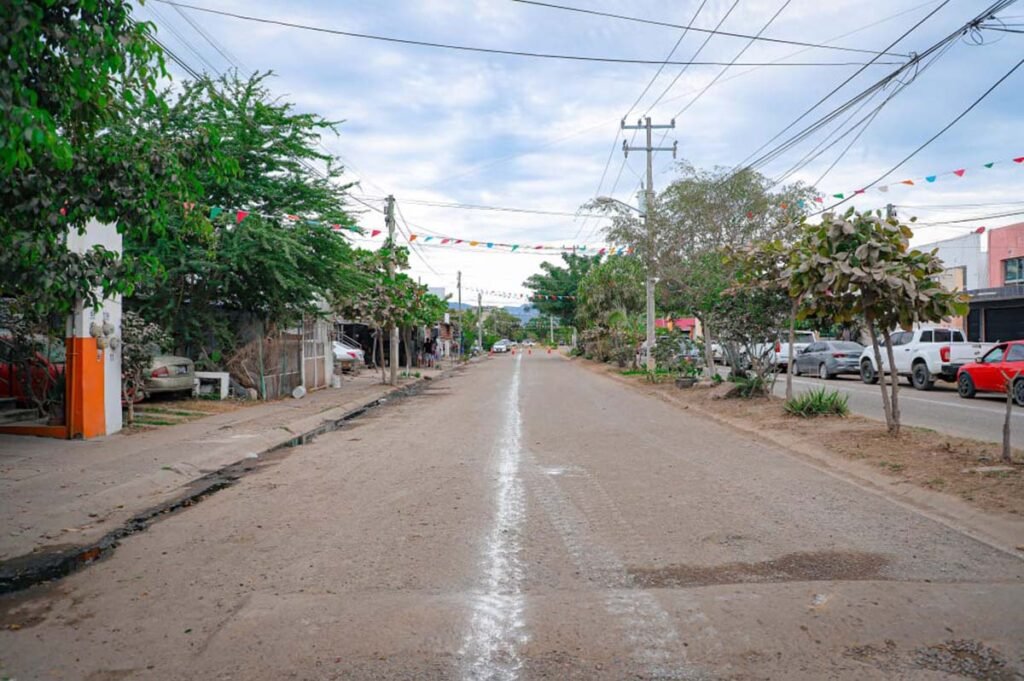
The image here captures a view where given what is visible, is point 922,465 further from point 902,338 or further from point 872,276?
point 902,338

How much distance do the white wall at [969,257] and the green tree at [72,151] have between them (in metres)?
35.3

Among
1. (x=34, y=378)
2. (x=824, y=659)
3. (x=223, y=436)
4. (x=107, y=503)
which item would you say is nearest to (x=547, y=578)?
(x=824, y=659)

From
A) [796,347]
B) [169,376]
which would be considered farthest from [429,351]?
[169,376]

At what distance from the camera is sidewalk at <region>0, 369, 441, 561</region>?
732 cm

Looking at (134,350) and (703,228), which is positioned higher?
(703,228)

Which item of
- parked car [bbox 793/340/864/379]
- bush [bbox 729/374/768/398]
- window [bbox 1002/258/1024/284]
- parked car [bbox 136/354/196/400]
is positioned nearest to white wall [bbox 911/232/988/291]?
window [bbox 1002/258/1024/284]

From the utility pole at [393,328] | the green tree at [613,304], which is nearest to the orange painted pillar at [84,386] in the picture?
the utility pole at [393,328]

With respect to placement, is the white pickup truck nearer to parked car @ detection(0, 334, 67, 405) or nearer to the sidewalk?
the sidewalk

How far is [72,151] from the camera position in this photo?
19.9ft

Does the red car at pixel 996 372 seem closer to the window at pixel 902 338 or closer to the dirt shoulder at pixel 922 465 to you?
the window at pixel 902 338

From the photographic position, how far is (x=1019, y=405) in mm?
16547

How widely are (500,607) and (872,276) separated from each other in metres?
7.40

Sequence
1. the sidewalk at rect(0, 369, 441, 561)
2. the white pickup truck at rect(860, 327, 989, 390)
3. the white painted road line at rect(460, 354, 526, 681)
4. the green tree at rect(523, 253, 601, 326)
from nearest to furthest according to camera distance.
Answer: the white painted road line at rect(460, 354, 526, 681)
the sidewalk at rect(0, 369, 441, 561)
the white pickup truck at rect(860, 327, 989, 390)
the green tree at rect(523, 253, 601, 326)

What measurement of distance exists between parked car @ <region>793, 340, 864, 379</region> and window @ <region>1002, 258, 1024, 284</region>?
9.22 metres
